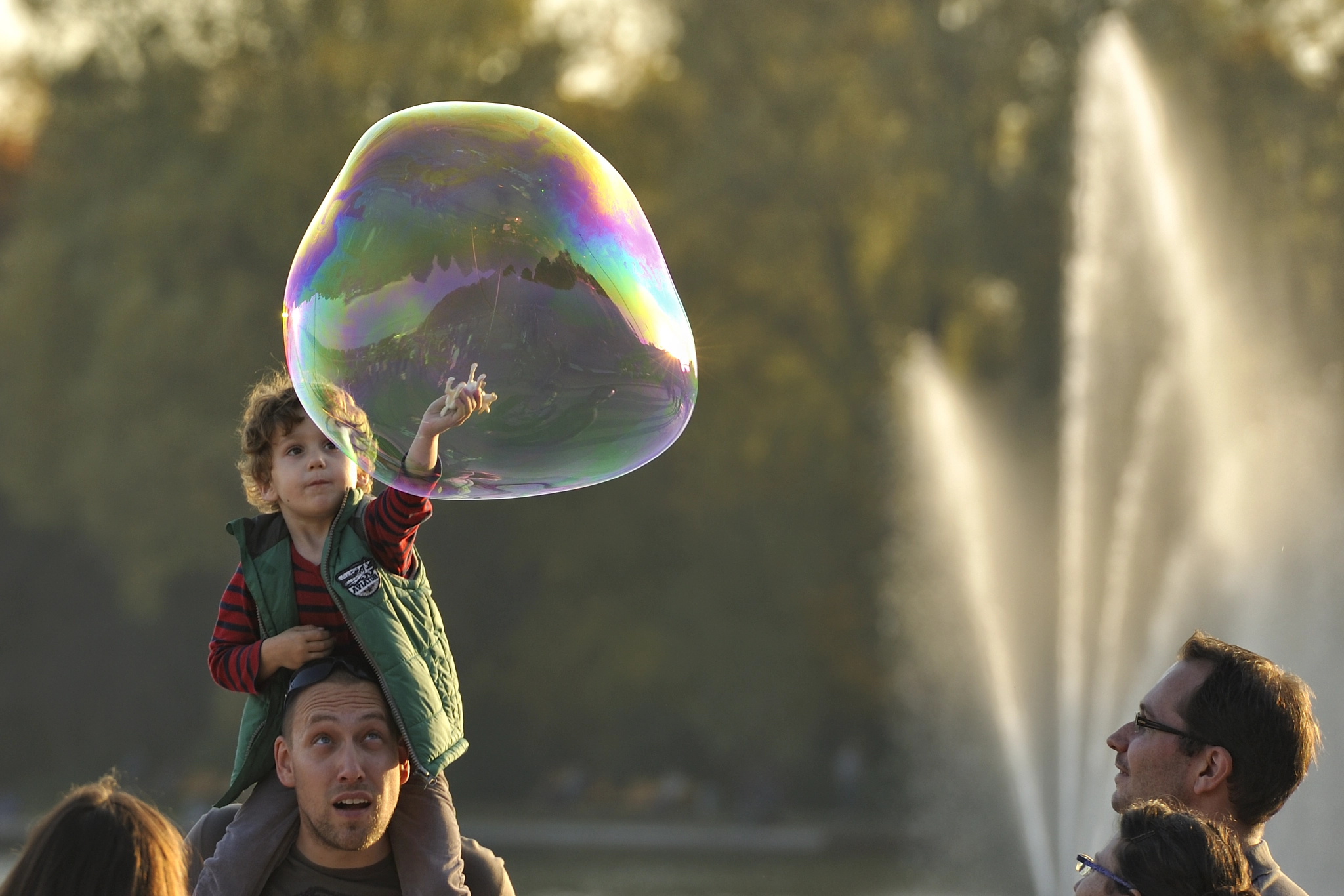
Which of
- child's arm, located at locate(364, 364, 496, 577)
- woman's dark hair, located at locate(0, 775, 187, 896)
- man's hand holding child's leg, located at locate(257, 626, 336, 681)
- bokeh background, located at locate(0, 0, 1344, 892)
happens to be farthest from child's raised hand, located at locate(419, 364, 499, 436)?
bokeh background, located at locate(0, 0, 1344, 892)

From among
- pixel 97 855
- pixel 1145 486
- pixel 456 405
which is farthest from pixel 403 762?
pixel 1145 486

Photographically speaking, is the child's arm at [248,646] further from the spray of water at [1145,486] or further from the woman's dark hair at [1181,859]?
the spray of water at [1145,486]

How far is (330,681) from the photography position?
11.8 ft

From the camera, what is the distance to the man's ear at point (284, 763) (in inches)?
144

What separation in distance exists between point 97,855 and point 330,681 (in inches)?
35.5

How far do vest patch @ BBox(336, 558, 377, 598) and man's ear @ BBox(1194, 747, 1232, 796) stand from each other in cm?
166

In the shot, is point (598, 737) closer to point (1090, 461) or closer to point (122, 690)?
point (122, 690)

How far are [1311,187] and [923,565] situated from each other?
251 inches

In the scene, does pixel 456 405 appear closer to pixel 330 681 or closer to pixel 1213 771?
pixel 330 681

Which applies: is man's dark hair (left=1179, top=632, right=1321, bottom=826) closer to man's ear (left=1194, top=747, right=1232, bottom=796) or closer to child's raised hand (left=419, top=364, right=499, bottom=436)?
man's ear (left=1194, top=747, right=1232, bottom=796)

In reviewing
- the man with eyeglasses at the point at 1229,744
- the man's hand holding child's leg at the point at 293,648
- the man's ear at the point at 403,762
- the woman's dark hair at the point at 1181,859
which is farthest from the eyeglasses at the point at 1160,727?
the man's hand holding child's leg at the point at 293,648

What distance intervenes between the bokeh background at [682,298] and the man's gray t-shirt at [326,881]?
17257mm

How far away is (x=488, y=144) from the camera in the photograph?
4.22m

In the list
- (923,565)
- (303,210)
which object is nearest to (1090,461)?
(923,565)
